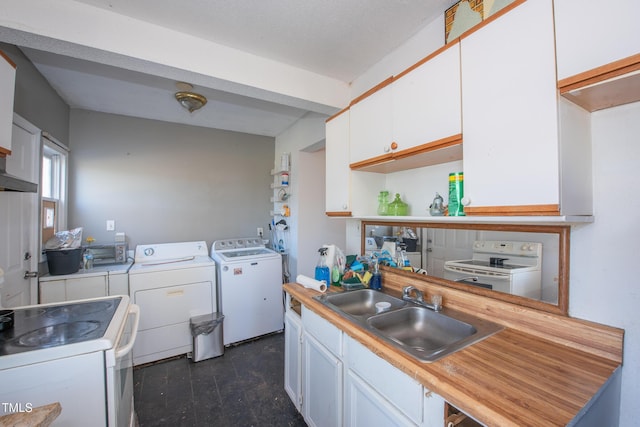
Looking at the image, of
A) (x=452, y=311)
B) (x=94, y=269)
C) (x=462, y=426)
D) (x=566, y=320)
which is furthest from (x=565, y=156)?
(x=94, y=269)

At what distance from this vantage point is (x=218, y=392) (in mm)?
2045

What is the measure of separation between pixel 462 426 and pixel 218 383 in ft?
6.42

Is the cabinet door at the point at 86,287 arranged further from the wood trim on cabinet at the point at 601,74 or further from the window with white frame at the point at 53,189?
the wood trim on cabinet at the point at 601,74

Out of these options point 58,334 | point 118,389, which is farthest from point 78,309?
point 118,389

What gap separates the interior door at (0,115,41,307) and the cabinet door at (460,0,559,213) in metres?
2.67

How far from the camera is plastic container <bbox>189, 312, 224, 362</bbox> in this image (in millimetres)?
2457

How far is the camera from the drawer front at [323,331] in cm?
128

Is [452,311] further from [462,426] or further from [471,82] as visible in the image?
[471,82]

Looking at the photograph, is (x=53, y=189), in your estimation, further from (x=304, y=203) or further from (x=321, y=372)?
(x=321, y=372)

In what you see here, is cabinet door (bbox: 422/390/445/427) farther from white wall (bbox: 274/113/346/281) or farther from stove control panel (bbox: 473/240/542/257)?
white wall (bbox: 274/113/346/281)

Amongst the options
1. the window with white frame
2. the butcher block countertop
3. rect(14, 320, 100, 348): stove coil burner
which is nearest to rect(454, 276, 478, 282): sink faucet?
the butcher block countertop

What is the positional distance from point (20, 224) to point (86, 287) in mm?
667

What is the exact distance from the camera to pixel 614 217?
3.06 ft

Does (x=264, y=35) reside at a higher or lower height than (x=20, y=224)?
higher
